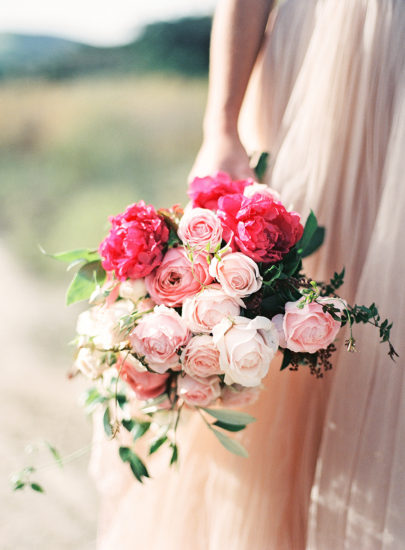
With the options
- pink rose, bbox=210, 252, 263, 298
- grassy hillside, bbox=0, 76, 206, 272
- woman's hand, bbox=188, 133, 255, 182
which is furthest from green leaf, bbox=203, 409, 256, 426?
grassy hillside, bbox=0, 76, 206, 272

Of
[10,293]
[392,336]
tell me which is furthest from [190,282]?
[10,293]

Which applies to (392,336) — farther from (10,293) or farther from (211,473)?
(10,293)

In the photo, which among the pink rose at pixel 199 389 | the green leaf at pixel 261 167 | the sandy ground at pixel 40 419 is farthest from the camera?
the sandy ground at pixel 40 419

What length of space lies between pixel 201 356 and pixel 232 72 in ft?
1.69

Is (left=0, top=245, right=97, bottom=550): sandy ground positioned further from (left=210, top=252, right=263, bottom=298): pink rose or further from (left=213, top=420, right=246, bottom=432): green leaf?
(left=210, top=252, right=263, bottom=298): pink rose

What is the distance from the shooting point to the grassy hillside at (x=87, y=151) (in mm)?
3017

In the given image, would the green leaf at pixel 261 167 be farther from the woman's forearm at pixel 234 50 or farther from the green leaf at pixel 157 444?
the green leaf at pixel 157 444

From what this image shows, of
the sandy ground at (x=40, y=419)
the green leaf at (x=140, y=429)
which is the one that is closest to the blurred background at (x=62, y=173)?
the sandy ground at (x=40, y=419)

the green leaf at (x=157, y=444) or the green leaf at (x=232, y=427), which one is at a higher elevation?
the green leaf at (x=232, y=427)

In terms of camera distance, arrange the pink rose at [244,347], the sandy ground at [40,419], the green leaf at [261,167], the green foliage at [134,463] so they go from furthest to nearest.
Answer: the sandy ground at [40,419] < the green leaf at [261,167] < the green foliage at [134,463] < the pink rose at [244,347]

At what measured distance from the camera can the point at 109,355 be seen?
0.76 m

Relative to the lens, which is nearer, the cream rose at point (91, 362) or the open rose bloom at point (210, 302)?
the open rose bloom at point (210, 302)

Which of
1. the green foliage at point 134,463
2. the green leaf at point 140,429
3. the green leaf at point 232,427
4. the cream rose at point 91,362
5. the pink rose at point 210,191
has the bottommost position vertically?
the green foliage at point 134,463

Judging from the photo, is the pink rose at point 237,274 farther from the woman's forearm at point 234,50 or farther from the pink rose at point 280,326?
the woman's forearm at point 234,50
